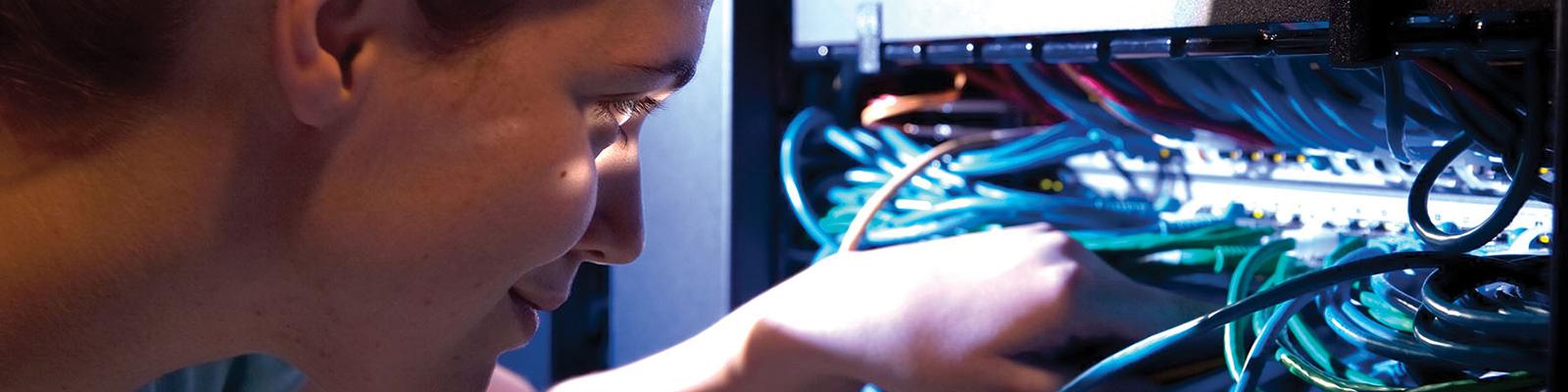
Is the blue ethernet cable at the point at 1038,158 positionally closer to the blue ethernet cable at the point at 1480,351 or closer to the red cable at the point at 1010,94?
the red cable at the point at 1010,94

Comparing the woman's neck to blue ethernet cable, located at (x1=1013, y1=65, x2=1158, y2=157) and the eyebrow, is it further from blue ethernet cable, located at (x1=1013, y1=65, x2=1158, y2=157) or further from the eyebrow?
blue ethernet cable, located at (x1=1013, y1=65, x2=1158, y2=157)

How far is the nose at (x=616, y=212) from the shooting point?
25.1 inches

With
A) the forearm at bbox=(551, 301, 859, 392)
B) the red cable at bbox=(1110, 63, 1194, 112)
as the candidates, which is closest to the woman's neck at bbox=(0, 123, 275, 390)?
the forearm at bbox=(551, 301, 859, 392)

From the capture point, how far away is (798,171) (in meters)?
0.94

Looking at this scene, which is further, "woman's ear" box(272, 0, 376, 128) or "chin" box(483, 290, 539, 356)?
"chin" box(483, 290, 539, 356)

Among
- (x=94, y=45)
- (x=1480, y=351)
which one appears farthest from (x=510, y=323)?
(x=1480, y=351)

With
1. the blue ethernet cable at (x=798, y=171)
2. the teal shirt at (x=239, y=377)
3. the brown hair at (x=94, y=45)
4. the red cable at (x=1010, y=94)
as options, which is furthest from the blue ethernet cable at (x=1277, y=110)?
the teal shirt at (x=239, y=377)

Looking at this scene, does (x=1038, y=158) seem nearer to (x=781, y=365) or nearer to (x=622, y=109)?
(x=781, y=365)

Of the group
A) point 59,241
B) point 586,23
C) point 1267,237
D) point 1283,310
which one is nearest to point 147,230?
point 59,241

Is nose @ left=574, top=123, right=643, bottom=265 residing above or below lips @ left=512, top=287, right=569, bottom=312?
above

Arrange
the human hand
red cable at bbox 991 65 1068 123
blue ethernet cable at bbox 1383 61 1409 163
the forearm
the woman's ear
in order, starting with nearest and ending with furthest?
1. the woman's ear
2. blue ethernet cable at bbox 1383 61 1409 163
3. the human hand
4. the forearm
5. red cable at bbox 991 65 1068 123

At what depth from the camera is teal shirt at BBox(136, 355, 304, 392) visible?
2.63ft

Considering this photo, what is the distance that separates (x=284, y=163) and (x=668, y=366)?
38 cm

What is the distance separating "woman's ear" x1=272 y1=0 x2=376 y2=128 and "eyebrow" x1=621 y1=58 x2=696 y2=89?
4.4 inches
